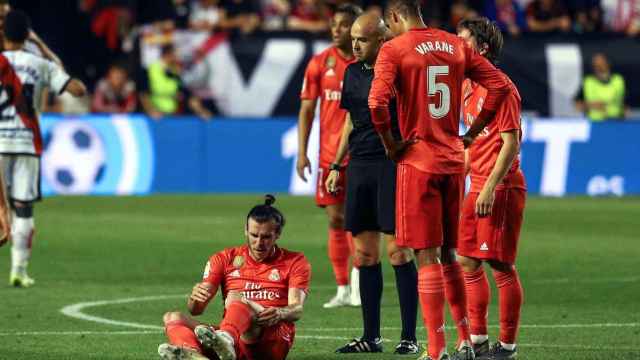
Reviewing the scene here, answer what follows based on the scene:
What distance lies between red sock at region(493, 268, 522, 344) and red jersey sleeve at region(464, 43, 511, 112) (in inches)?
43.7

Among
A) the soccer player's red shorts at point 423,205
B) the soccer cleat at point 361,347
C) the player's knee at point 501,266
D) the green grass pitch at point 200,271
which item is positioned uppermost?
the soccer player's red shorts at point 423,205

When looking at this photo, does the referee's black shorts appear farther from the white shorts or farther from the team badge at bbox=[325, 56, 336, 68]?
the white shorts

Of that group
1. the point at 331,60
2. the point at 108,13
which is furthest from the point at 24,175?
the point at 108,13

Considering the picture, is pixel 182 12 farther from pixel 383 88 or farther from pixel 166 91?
pixel 383 88

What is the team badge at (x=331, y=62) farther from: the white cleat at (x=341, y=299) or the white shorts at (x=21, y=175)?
the white shorts at (x=21, y=175)

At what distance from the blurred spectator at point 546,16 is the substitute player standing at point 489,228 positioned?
64.5 ft

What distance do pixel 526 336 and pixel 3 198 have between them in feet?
14.4

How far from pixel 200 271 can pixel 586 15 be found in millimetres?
15883

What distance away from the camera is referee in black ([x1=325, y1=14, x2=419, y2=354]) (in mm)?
11008

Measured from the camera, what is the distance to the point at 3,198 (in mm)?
8805

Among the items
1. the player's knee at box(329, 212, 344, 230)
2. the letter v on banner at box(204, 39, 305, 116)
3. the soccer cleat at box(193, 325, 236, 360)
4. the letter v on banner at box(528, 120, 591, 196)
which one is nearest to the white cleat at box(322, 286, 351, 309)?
the player's knee at box(329, 212, 344, 230)

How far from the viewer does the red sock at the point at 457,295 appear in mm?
10305

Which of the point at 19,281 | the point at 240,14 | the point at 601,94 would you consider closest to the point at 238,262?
the point at 19,281

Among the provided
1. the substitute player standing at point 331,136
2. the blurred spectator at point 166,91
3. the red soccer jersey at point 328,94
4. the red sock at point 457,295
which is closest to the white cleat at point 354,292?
the substitute player standing at point 331,136
